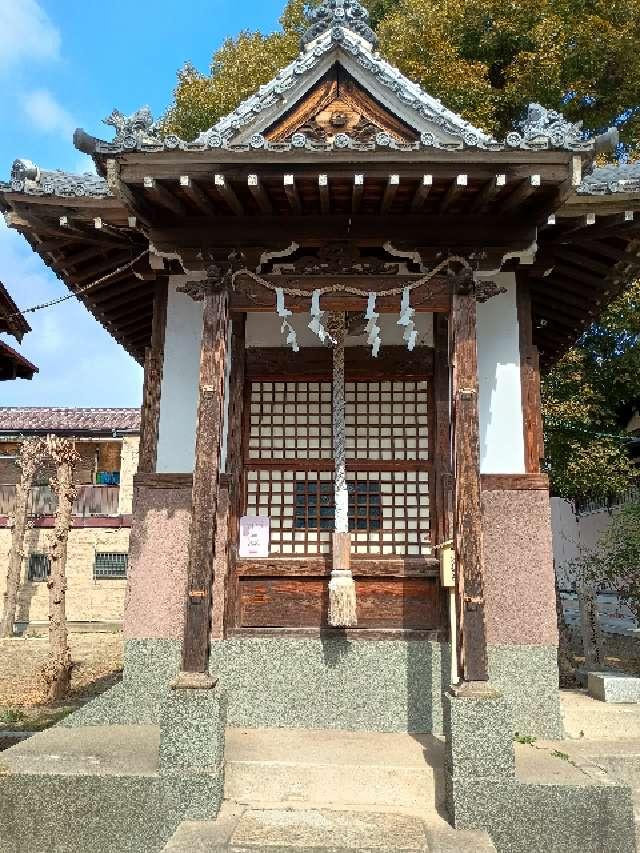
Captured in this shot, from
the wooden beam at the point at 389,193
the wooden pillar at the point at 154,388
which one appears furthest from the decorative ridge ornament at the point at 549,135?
the wooden pillar at the point at 154,388

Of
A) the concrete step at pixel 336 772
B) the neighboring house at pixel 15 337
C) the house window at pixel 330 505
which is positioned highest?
the neighboring house at pixel 15 337

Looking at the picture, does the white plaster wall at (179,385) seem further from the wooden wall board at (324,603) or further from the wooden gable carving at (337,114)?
the wooden gable carving at (337,114)

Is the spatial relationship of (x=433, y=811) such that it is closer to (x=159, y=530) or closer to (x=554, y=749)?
(x=554, y=749)

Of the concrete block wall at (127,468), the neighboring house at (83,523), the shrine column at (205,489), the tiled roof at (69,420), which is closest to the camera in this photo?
the shrine column at (205,489)

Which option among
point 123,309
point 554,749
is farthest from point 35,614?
point 554,749

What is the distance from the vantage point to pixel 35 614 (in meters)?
28.0

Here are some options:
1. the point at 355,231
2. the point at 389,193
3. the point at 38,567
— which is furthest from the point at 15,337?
the point at 38,567

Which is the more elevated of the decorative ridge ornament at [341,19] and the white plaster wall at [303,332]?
the decorative ridge ornament at [341,19]

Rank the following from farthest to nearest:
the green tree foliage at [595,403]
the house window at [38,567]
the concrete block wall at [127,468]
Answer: the concrete block wall at [127,468] < the house window at [38,567] < the green tree foliage at [595,403]

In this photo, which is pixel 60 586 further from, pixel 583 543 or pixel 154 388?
pixel 583 543

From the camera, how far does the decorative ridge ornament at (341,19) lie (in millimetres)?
8758

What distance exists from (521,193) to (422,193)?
35.7 inches

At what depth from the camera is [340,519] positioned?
24.2 ft

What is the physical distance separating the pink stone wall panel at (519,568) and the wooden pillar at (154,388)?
3.82m
